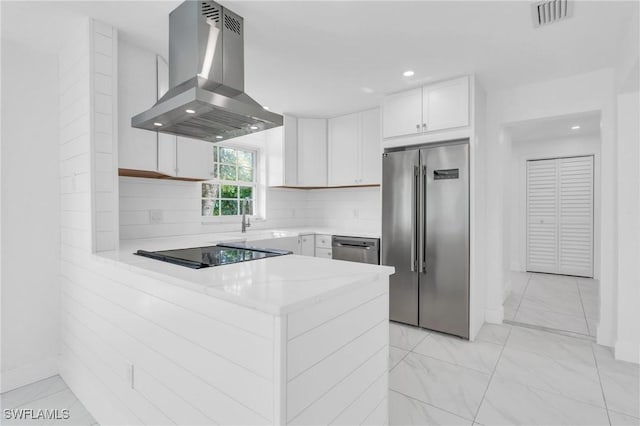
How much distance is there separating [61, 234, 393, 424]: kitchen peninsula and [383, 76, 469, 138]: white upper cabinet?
2097mm

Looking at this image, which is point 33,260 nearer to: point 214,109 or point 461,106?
point 214,109

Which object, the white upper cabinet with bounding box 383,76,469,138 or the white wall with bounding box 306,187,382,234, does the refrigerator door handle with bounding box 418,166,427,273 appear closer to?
the white upper cabinet with bounding box 383,76,469,138

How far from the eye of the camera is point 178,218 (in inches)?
126

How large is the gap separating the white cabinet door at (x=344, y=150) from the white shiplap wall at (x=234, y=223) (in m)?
0.36

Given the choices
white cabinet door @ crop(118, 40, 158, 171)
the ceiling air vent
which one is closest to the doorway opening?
the ceiling air vent

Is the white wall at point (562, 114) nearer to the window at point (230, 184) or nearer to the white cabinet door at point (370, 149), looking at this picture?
the white cabinet door at point (370, 149)

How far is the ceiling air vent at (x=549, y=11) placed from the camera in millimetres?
1938

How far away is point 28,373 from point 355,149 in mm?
3702

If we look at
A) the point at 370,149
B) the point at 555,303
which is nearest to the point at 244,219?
the point at 370,149

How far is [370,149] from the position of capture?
3.98m

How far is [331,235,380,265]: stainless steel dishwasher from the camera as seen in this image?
355 cm

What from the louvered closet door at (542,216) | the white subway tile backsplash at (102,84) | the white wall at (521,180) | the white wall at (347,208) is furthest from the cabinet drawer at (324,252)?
the louvered closet door at (542,216)

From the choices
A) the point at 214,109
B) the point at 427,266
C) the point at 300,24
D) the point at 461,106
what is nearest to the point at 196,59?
the point at 214,109

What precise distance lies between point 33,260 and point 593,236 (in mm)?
7240
